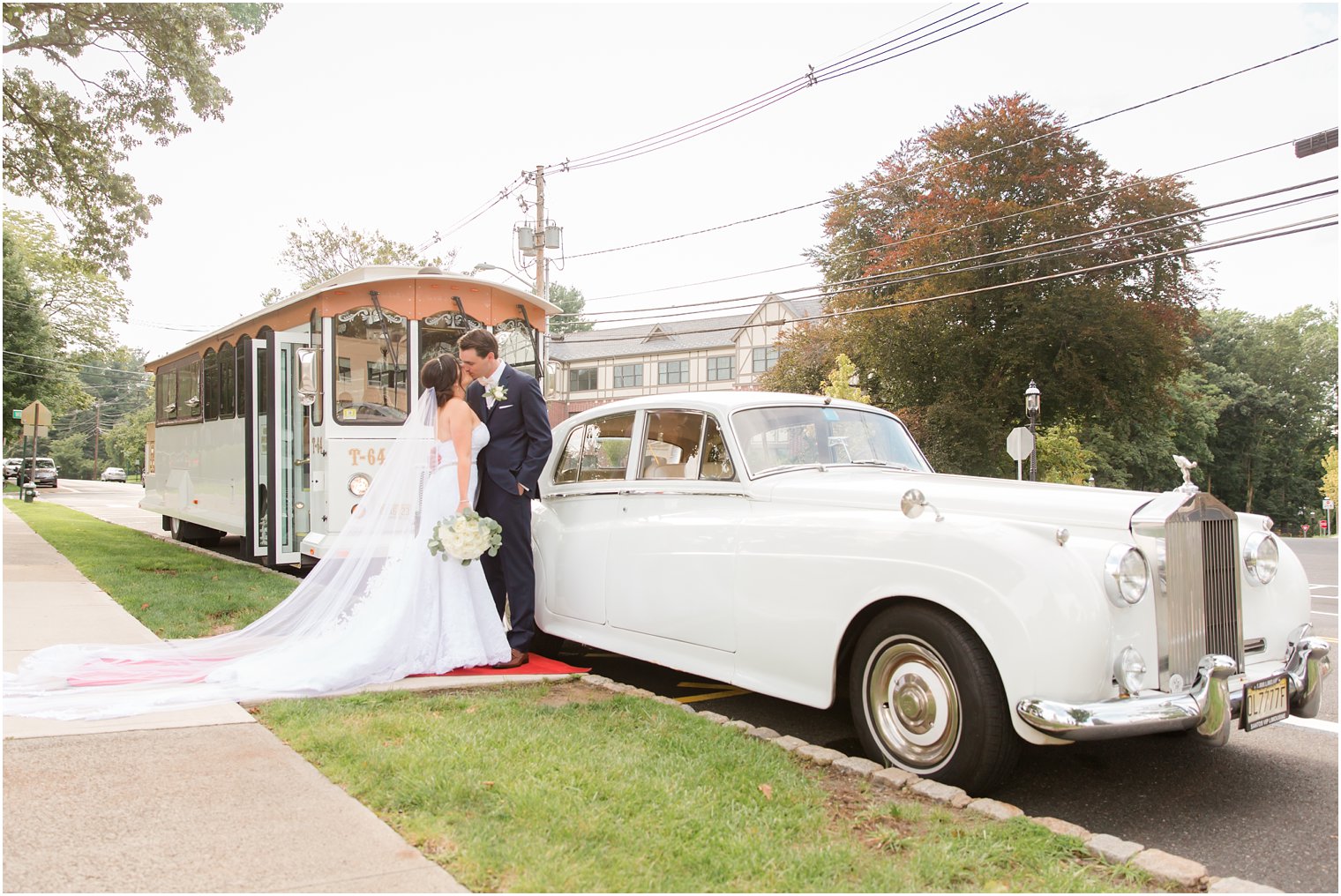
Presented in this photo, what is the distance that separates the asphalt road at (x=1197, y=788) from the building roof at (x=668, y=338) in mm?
51285

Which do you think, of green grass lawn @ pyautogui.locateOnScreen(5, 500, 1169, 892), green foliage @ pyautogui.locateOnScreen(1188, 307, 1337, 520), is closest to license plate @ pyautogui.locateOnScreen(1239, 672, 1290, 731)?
green grass lawn @ pyautogui.locateOnScreen(5, 500, 1169, 892)

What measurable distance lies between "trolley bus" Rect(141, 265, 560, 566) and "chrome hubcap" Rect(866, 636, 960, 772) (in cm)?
575

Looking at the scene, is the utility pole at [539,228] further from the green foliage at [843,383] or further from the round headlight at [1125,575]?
the round headlight at [1125,575]

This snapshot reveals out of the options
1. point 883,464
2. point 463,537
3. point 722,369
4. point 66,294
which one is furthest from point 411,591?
point 722,369

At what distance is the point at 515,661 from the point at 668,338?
55.6 meters

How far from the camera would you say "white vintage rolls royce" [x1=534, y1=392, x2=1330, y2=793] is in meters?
3.57

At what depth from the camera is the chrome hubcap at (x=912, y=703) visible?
12.7 feet

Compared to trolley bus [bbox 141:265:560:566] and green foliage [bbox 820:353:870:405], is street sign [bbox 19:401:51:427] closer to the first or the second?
trolley bus [bbox 141:265:560:566]

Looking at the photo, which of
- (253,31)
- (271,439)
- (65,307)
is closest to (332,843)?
(271,439)

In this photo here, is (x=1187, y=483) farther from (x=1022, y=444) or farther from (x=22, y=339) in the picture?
(x=22, y=339)

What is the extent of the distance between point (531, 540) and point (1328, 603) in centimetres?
1220

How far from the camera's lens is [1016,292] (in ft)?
94.2

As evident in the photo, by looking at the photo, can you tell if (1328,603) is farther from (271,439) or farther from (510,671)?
(271,439)

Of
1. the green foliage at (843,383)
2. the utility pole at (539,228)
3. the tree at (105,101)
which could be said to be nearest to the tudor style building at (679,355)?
the green foliage at (843,383)
